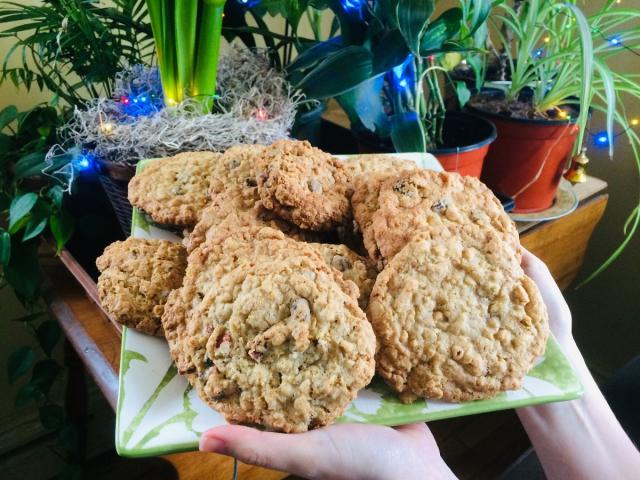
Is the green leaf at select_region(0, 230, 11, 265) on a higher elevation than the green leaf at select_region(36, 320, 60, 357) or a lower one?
higher

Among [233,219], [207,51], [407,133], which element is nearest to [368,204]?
[233,219]

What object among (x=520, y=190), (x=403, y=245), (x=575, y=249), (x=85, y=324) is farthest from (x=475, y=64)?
(x=85, y=324)

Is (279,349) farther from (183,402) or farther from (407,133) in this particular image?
(407,133)

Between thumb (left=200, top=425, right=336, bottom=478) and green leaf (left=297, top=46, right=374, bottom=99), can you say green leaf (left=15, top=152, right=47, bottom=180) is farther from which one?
thumb (left=200, top=425, right=336, bottom=478)

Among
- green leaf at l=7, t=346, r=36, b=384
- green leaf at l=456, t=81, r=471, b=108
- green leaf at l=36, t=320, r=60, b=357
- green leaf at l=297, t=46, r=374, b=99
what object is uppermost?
green leaf at l=297, t=46, r=374, b=99

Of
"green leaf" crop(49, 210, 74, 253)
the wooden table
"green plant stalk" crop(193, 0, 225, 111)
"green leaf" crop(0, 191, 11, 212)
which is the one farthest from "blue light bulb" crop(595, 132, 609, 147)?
"green leaf" crop(0, 191, 11, 212)

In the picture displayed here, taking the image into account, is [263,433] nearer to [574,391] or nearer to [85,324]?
[574,391]

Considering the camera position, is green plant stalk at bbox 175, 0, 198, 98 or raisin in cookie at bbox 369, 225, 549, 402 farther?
green plant stalk at bbox 175, 0, 198, 98
